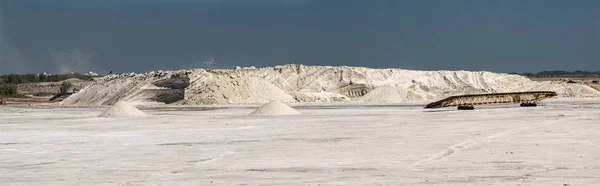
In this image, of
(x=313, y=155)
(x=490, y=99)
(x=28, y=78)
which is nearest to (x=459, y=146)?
(x=313, y=155)

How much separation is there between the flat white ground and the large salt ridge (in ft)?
123

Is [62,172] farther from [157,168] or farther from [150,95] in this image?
[150,95]

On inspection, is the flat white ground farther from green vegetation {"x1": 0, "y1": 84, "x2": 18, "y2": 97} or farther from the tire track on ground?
green vegetation {"x1": 0, "y1": 84, "x2": 18, "y2": 97}

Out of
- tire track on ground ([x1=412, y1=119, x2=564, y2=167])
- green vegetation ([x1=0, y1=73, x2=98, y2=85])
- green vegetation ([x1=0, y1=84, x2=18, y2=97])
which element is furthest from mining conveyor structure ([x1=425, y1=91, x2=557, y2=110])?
green vegetation ([x1=0, y1=73, x2=98, y2=85])

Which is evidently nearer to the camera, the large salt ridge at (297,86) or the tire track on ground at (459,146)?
the tire track on ground at (459,146)

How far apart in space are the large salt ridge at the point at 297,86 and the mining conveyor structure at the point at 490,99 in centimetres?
1579

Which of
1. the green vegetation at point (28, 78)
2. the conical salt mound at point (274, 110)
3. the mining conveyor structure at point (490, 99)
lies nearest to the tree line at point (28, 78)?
the green vegetation at point (28, 78)

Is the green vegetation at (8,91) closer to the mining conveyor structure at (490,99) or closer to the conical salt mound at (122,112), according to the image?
the conical salt mound at (122,112)

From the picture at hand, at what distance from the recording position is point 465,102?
48.0 meters

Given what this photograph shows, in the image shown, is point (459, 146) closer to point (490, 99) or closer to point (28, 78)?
point (490, 99)

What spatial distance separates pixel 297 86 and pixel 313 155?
2520 inches

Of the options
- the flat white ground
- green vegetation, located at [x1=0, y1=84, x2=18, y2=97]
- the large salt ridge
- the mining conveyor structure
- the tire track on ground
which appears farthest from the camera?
green vegetation, located at [x1=0, y1=84, x2=18, y2=97]

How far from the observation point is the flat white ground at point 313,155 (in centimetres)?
1416

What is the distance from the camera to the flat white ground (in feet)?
46.4
